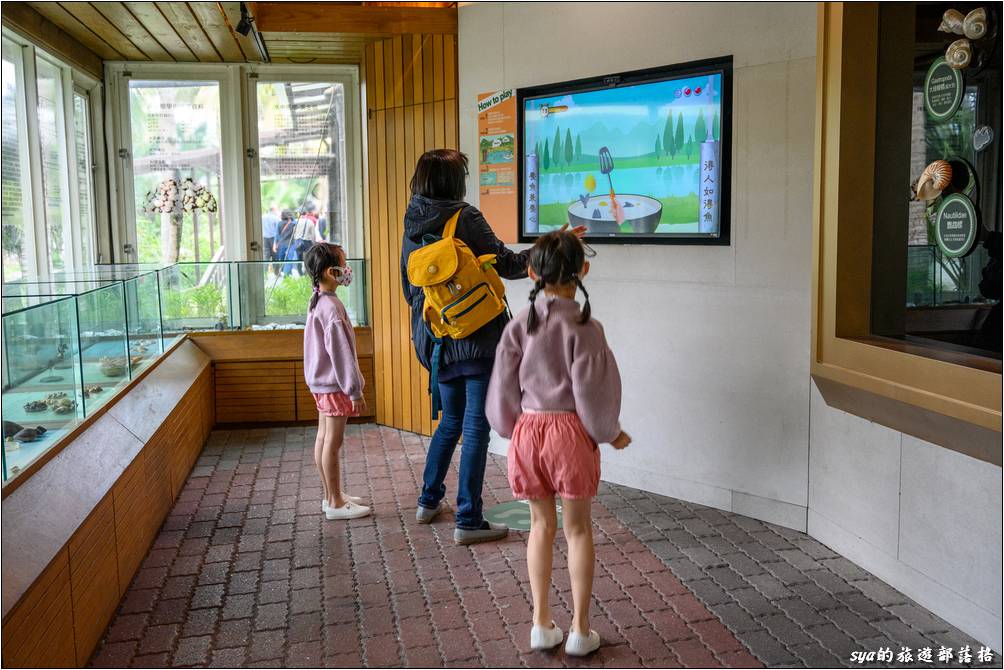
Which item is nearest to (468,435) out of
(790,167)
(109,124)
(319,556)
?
(319,556)

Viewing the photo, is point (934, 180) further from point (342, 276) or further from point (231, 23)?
point (231, 23)

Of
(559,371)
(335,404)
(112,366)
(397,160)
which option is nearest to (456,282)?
(335,404)

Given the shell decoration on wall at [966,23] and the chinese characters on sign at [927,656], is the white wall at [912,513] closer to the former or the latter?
the chinese characters on sign at [927,656]

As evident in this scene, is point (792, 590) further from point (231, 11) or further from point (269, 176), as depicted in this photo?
point (269, 176)

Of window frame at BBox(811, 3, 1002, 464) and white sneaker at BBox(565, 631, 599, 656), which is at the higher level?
window frame at BBox(811, 3, 1002, 464)

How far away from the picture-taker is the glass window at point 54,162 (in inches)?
244

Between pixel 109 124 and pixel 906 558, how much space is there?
21.6ft

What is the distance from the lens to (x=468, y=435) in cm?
403

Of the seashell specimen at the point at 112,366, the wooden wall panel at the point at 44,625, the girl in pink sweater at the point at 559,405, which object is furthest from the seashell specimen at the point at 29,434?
the girl in pink sweater at the point at 559,405

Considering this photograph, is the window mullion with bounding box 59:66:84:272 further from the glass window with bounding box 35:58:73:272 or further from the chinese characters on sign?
the chinese characters on sign

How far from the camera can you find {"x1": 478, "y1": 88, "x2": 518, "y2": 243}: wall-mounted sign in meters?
5.41

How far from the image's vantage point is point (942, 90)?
330 centimetres

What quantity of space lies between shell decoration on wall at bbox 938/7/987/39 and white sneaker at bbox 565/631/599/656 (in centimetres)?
239

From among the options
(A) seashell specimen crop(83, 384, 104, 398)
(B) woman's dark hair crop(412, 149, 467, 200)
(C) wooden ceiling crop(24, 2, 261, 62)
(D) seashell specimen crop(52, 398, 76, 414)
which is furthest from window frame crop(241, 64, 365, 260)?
(D) seashell specimen crop(52, 398, 76, 414)
